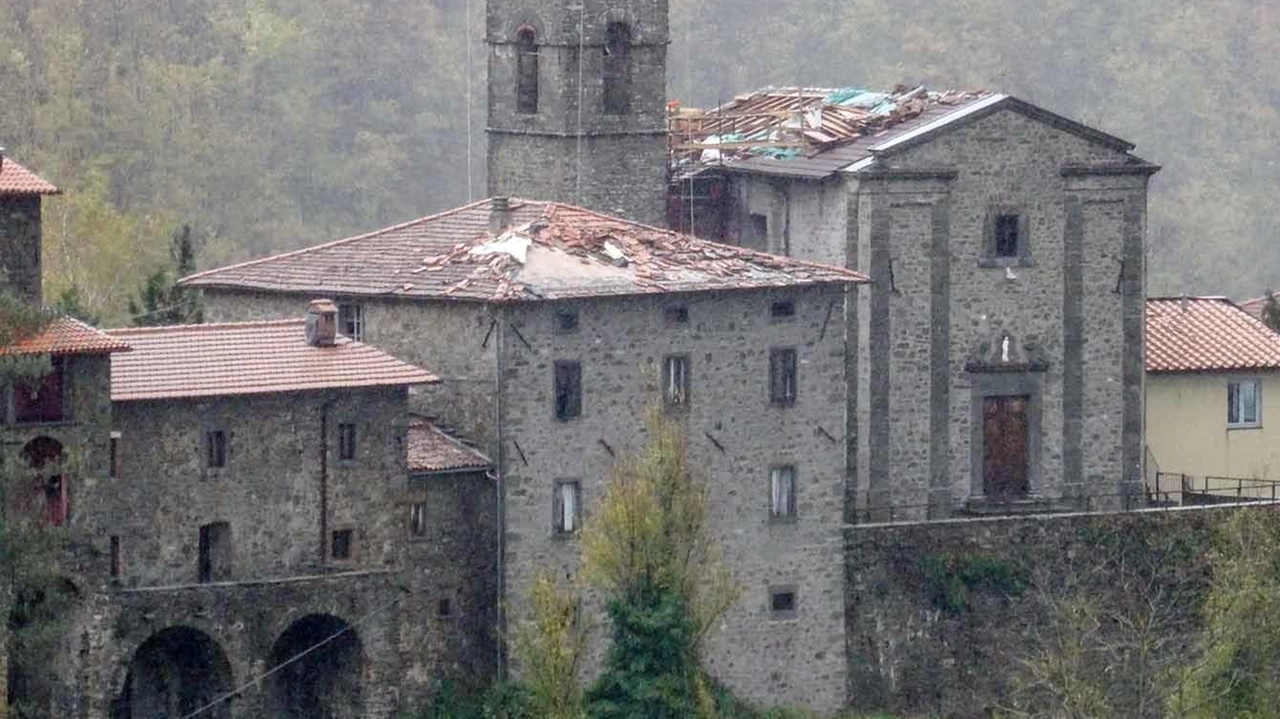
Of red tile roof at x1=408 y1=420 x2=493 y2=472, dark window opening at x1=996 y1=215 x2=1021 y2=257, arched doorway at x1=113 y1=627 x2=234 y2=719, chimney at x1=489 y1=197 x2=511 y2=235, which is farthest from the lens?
dark window opening at x1=996 y1=215 x2=1021 y2=257

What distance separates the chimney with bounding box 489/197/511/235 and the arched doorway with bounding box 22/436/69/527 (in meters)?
9.53

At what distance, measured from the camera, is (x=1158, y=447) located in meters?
74.4

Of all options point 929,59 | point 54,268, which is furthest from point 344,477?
point 929,59

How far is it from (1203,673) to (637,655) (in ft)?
26.1

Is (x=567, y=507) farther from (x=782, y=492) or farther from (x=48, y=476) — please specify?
(x=48, y=476)

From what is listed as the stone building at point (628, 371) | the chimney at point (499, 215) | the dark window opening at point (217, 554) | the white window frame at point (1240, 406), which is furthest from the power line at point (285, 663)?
the white window frame at point (1240, 406)

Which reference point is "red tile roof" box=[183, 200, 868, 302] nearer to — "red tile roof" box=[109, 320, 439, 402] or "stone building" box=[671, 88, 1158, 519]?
"stone building" box=[671, 88, 1158, 519]

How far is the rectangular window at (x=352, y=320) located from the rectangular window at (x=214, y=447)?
509cm

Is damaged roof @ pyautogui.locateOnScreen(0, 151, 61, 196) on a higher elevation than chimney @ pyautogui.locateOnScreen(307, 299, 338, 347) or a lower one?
higher

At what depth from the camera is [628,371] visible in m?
66.4

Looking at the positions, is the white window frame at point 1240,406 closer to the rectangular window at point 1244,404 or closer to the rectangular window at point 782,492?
the rectangular window at point 1244,404

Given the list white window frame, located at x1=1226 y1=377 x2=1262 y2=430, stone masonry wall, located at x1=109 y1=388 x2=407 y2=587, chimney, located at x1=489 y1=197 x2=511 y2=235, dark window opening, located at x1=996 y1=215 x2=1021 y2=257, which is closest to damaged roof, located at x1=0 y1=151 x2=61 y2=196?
stone masonry wall, located at x1=109 y1=388 x2=407 y2=587

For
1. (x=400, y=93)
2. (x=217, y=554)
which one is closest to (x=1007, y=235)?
(x=217, y=554)

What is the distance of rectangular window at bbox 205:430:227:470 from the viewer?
6278 centimetres
